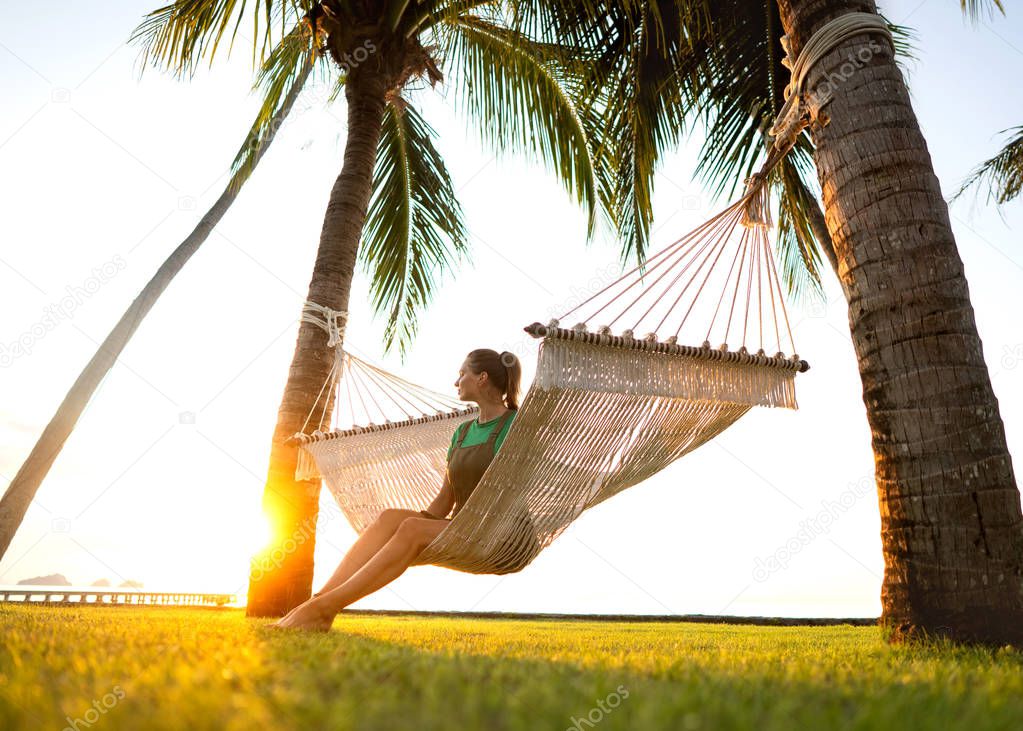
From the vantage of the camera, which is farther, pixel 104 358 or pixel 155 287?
pixel 155 287

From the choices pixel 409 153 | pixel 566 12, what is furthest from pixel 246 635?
pixel 409 153

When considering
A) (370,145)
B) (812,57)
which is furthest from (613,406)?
(370,145)

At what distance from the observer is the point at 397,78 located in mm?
3973

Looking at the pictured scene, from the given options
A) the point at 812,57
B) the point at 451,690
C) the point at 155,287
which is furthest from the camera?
the point at 155,287

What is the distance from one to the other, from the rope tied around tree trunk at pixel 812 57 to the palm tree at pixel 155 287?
309 cm

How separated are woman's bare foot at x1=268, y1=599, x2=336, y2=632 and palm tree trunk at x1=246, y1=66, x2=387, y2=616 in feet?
4.03

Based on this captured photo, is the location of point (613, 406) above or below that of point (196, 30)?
below

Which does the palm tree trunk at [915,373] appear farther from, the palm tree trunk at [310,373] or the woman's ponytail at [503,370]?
the palm tree trunk at [310,373]

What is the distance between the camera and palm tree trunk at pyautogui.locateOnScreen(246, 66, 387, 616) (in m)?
3.04

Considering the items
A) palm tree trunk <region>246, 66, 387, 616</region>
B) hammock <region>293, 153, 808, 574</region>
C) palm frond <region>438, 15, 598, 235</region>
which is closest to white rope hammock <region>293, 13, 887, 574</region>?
hammock <region>293, 153, 808, 574</region>

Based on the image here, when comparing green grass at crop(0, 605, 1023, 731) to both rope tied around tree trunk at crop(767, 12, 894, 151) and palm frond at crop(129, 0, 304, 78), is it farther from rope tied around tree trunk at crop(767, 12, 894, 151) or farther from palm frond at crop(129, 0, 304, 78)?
palm frond at crop(129, 0, 304, 78)

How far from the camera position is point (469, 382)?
241cm

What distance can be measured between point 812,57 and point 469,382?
138cm

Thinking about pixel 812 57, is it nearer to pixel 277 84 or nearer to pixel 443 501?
pixel 443 501
